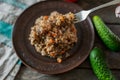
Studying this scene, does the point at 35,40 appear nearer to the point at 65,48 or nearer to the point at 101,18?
the point at 65,48

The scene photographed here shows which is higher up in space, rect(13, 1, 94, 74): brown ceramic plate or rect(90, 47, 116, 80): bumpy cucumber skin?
rect(13, 1, 94, 74): brown ceramic plate

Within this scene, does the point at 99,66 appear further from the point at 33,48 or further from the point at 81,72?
the point at 33,48

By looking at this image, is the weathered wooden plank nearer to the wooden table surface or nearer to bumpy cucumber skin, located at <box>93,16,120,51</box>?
the wooden table surface

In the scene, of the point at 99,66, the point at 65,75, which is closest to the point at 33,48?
the point at 65,75

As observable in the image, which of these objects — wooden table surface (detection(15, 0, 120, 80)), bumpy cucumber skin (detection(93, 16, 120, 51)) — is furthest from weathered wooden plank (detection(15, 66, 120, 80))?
bumpy cucumber skin (detection(93, 16, 120, 51))

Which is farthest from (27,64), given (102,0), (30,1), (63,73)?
(102,0)

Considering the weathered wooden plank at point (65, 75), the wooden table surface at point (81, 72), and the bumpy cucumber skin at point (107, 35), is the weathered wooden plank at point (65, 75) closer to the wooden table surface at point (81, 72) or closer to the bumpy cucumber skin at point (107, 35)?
the wooden table surface at point (81, 72)

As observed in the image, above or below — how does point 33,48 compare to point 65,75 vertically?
above
